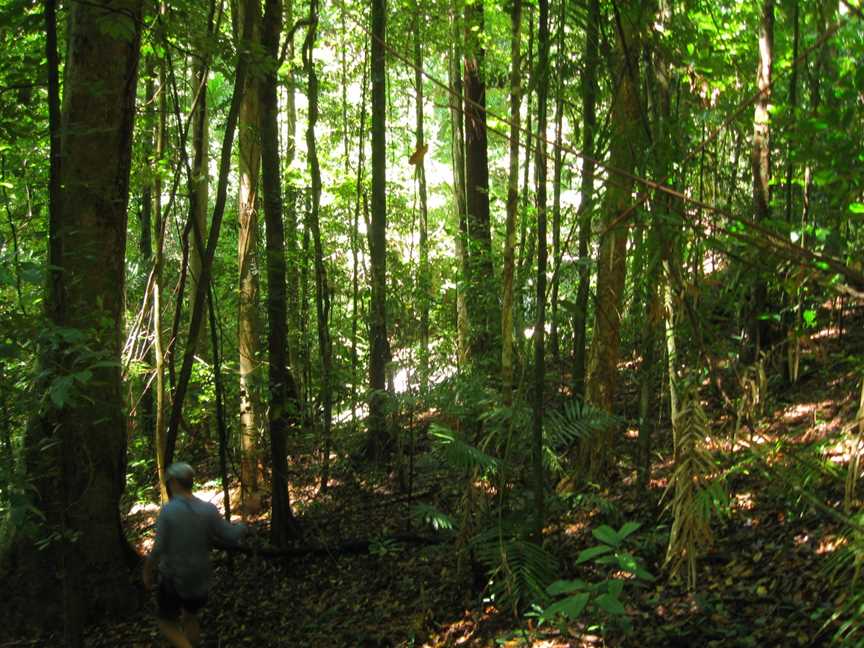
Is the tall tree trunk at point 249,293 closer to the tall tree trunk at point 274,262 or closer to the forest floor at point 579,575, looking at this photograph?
the tall tree trunk at point 274,262

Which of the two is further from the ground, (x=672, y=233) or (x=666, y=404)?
(x=672, y=233)

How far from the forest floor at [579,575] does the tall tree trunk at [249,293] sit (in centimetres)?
82

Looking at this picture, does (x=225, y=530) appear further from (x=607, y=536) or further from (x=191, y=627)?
(x=607, y=536)

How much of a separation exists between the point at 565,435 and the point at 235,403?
5.05 m

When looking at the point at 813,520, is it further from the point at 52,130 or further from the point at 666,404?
the point at 52,130

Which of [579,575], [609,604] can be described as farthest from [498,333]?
[609,604]

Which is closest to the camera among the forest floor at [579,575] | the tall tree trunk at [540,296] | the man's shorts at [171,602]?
the tall tree trunk at [540,296]

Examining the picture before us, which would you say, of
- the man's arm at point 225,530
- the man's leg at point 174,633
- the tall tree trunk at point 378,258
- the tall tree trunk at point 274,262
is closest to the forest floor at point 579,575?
the man's leg at point 174,633

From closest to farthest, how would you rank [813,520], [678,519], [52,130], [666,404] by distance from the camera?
[678,519], [52,130], [813,520], [666,404]

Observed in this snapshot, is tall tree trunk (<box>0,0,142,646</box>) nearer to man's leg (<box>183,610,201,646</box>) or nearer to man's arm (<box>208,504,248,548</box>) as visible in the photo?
man's leg (<box>183,610,201,646</box>)

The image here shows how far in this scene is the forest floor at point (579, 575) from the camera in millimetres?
4152

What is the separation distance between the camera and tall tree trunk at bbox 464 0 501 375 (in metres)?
9.03

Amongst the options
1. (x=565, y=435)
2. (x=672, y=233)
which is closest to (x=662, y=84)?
(x=672, y=233)

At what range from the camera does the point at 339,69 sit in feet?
40.6
